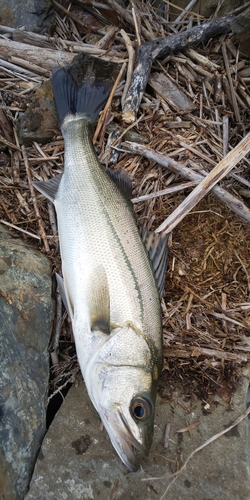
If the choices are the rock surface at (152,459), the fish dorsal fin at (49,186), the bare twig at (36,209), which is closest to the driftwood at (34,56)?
the bare twig at (36,209)

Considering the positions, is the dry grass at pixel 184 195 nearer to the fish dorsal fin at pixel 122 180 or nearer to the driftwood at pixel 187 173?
the driftwood at pixel 187 173

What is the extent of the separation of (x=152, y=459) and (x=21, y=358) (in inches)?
48.3

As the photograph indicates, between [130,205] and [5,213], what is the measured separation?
1.18 metres

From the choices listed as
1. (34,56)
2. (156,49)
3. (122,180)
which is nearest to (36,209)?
(122,180)

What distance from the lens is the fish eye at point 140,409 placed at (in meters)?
2.72

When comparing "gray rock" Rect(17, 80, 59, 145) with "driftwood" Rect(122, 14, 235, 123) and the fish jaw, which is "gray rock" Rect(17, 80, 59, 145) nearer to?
"driftwood" Rect(122, 14, 235, 123)

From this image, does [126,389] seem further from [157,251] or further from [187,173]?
[187,173]

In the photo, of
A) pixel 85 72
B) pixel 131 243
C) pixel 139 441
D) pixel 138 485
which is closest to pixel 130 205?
pixel 131 243

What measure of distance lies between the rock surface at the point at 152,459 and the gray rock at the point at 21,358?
0.14 metres

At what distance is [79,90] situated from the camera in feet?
12.5

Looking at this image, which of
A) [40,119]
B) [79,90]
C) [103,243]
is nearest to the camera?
[103,243]

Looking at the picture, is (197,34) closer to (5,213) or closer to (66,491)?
(5,213)

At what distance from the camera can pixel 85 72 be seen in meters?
3.84

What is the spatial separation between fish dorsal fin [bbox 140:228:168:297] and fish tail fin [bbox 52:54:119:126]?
1271 mm
